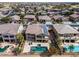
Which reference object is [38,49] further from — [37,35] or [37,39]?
[37,35]

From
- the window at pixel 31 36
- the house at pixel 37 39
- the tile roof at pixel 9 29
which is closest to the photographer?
the house at pixel 37 39

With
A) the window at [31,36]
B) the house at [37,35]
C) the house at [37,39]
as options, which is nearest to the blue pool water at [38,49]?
the house at [37,39]

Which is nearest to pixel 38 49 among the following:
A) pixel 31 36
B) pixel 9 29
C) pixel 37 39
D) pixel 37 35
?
pixel 37 39

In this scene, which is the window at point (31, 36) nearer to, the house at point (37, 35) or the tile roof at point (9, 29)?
the house at point (37, 35)

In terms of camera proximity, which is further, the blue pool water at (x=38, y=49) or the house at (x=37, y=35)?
the house at (x=37, y=35)

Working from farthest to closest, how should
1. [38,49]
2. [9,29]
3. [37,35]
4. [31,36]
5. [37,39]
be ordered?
[9,29]
[31,36]
[37,39]
[37,35]
[38,49]

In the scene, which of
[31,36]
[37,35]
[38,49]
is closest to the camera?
[38,49]

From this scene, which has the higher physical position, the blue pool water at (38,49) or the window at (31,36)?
the window at (31,36)

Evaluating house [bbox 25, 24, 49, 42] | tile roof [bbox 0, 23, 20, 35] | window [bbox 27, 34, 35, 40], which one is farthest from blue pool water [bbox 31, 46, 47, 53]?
tile roof [bbox 0, 23, 20, 35]

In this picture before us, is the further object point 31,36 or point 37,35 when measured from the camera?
point 31,36

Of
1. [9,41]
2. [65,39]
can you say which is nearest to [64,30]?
[65,39]

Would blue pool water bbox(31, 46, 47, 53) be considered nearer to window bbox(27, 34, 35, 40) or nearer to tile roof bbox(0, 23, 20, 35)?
window bbox(27, 34, 35, 40)
